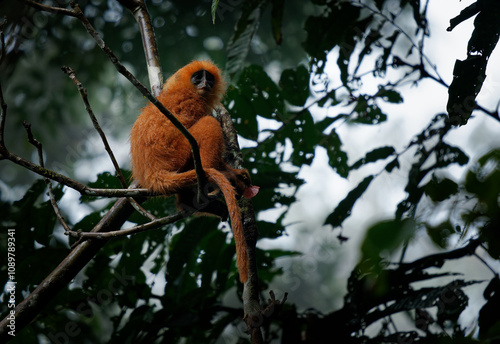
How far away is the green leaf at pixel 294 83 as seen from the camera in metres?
2.87

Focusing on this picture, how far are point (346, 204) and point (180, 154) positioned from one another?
1017mm

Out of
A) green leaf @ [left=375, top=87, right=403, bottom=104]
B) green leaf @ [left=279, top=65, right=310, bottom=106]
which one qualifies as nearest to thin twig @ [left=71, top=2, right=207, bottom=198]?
green leaf @ [left=279, top=65, right=310, bottom=106]

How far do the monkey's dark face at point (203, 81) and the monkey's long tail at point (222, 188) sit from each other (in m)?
0.93

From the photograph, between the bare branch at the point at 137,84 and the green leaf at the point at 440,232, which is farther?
the bare branch at the point at 137,84

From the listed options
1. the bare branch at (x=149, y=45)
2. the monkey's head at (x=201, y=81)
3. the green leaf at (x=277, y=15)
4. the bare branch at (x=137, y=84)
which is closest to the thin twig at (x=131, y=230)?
the bare branch at (x=137, y=84)

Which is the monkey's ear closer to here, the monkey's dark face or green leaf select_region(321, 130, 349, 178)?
green leaf select_region(321, 130, 349, 178)

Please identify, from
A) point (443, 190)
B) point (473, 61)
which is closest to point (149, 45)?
point (473, 61)

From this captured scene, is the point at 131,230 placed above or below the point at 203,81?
below

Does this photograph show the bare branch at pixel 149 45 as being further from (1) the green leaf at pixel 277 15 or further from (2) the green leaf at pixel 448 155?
(2) the green leaf at pixel 448 155

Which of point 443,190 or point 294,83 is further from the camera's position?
point 294,83

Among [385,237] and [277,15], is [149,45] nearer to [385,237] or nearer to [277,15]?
[277,15]

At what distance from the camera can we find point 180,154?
93.0 inches

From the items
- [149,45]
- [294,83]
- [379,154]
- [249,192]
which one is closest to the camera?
[249,192]

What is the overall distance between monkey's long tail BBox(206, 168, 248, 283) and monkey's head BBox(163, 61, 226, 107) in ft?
3.54
